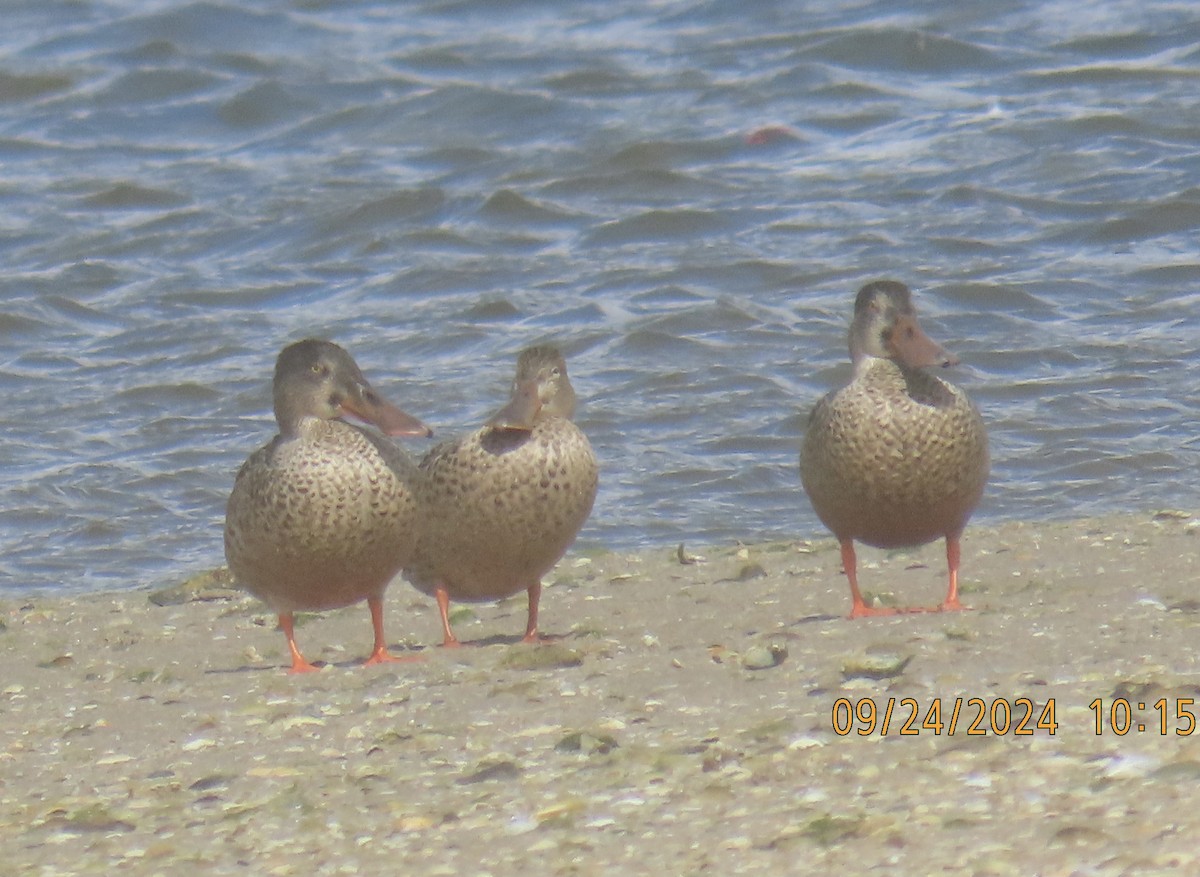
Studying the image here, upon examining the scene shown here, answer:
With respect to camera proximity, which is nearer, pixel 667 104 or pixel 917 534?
pixel 917 534

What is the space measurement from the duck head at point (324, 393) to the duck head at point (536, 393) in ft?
0.89

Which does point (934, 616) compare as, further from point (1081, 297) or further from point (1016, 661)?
point (1081, 297)

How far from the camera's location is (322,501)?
20.8ft

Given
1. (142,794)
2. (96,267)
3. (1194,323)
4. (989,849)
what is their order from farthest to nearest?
(96,267) < (1194,323) < (142,794) < (989,849)

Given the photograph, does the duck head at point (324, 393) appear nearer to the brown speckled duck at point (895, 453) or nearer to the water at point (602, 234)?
the brown speckled duck at point (895, 453)

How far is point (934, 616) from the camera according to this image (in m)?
6.41

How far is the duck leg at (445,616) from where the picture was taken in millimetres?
6793

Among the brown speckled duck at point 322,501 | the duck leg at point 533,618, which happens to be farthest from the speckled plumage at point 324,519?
the duck leg at point 533,618

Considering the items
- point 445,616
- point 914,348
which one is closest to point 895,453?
point 914,348

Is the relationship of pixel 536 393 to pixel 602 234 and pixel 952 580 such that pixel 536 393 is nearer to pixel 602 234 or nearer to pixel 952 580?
pixel 952 580

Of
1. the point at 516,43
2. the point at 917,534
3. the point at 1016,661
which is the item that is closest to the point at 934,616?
Result: the point at 917,534

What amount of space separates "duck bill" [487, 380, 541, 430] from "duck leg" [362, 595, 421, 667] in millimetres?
648

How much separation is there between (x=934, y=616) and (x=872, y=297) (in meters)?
1.12

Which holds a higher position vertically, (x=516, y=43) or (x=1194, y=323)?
(x=516, y=43)
